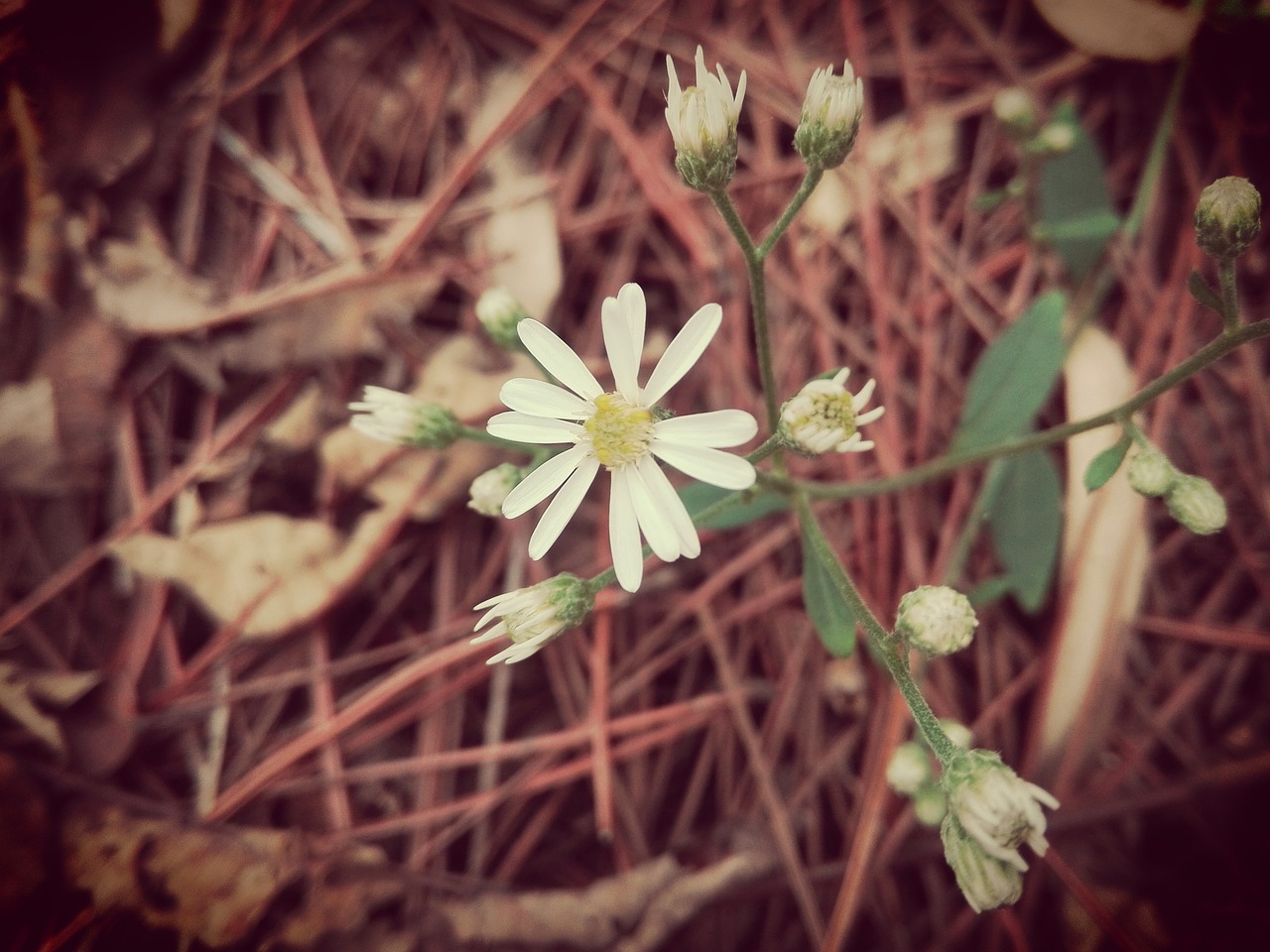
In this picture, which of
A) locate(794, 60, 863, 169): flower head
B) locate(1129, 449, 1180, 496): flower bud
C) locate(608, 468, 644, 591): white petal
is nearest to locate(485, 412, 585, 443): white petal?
locate(608, 468, 644, 591): white petal

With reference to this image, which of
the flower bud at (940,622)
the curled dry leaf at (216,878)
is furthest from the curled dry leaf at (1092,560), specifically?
the curled dry leaf at (216,878)

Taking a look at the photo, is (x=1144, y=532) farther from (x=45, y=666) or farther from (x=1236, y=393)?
(x=45, y=666)

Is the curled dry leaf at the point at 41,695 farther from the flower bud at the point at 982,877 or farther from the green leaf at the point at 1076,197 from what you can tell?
the green leaf at the point at 1076,197

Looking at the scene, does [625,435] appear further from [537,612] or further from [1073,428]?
[1073,428]

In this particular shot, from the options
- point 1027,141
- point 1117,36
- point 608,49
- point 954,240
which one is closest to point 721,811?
point 954,240

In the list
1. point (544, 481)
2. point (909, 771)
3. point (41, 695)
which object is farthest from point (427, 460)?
point (909, 771)
